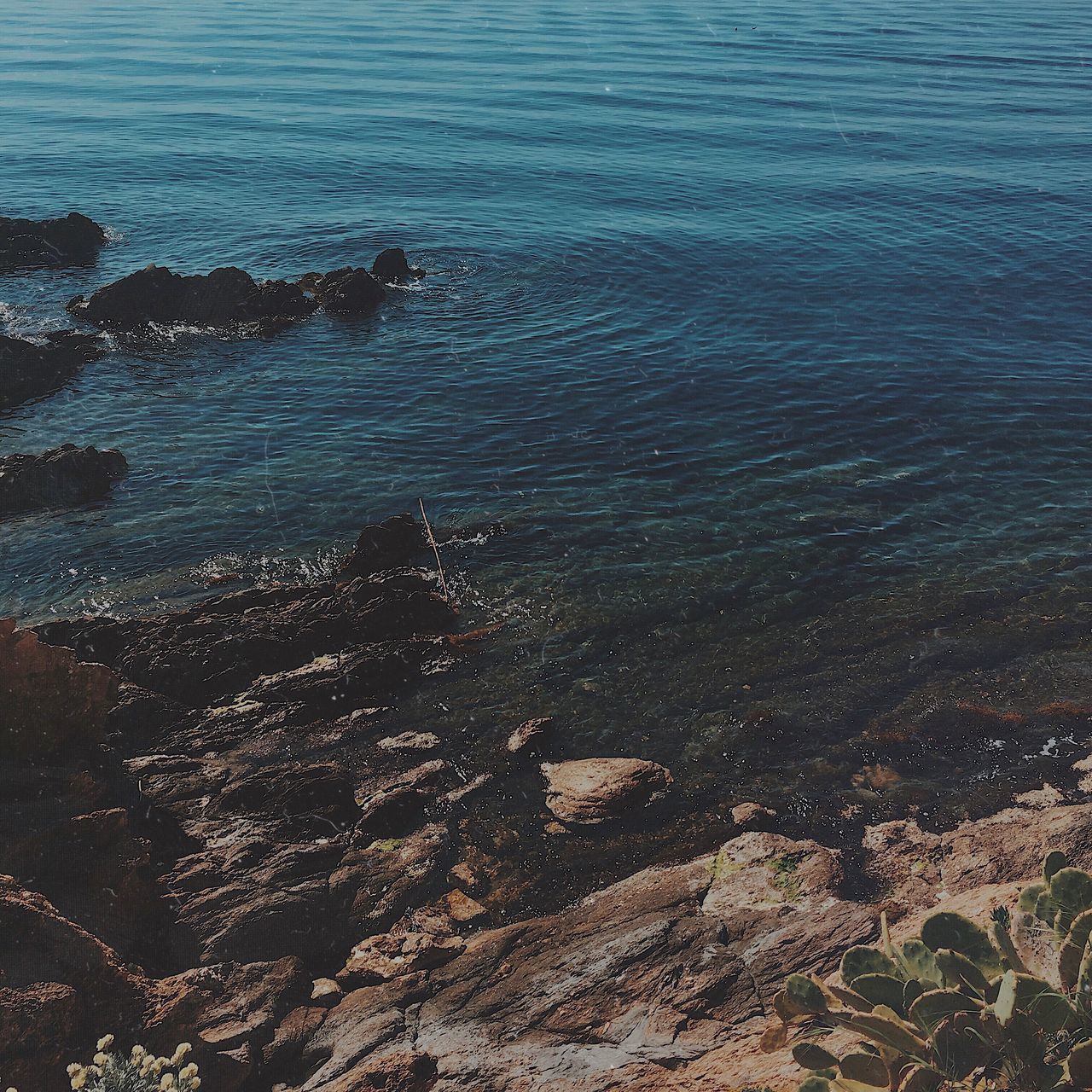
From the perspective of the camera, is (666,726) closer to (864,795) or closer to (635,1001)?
(864,795)

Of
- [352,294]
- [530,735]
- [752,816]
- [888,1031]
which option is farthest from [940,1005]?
[352,294]

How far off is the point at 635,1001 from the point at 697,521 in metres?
18.3

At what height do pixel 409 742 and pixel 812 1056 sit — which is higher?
pixel 812 1056

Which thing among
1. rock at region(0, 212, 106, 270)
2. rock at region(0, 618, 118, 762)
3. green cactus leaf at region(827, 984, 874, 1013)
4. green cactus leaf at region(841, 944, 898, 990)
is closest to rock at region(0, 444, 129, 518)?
rock at region(0, 618, 118, 762)

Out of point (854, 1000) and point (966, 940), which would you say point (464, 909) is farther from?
point (966, 940)

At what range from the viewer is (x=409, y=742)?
68.6 feet

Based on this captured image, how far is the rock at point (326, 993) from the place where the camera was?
14781mm

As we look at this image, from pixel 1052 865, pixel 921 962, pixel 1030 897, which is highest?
pixel 1052 865

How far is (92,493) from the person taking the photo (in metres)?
31.7

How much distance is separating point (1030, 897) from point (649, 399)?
3060cm

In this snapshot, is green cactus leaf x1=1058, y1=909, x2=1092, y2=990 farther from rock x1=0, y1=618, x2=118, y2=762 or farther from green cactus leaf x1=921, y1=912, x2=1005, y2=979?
rock x1=0, y1=618, x2=118, y2=762

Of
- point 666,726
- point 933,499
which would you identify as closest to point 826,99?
point 933,499

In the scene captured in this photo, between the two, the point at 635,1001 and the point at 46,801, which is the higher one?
the point at 46,801

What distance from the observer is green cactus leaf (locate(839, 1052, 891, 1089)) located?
9141 millimetres
